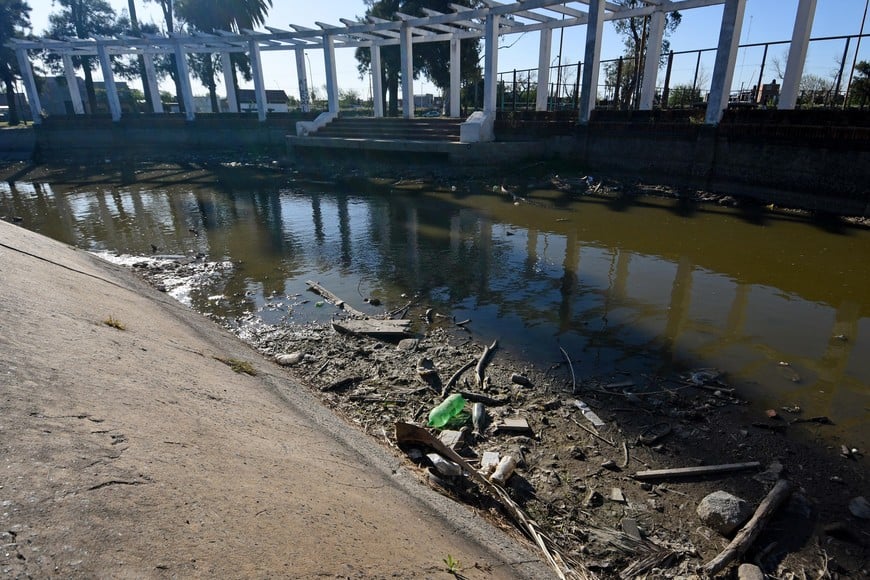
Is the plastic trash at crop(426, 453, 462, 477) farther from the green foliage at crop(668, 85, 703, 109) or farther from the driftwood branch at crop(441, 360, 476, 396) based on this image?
the green foliage at crop(668, 85, 703, 109)

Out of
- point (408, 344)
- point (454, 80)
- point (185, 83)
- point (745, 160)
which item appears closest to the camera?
point (408, 344)

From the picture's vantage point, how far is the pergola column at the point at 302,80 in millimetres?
28172

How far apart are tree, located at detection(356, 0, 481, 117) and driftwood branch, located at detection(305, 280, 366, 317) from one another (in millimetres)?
24581

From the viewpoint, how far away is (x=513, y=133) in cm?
1861

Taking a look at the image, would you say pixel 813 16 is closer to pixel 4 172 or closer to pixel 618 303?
pixel 618 303

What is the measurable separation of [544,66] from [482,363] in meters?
20.2

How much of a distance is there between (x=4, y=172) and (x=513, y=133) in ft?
78.9

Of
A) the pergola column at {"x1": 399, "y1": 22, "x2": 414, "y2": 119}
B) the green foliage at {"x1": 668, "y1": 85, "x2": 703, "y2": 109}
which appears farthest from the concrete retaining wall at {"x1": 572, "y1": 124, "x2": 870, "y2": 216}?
the pergola column at {"x1": 399, "y1": 22, "x2": 414, "y2": 119}

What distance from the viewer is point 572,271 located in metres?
8.09

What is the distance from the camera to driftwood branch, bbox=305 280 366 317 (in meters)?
6.48

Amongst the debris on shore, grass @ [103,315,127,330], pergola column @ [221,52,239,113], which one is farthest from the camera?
pergola column @ [221,52,239,113]

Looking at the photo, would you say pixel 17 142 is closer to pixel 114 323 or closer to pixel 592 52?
pixel 592 52

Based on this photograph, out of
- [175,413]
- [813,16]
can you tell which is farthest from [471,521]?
[813,16]

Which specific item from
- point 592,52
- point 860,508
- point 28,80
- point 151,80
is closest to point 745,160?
point 592,52
